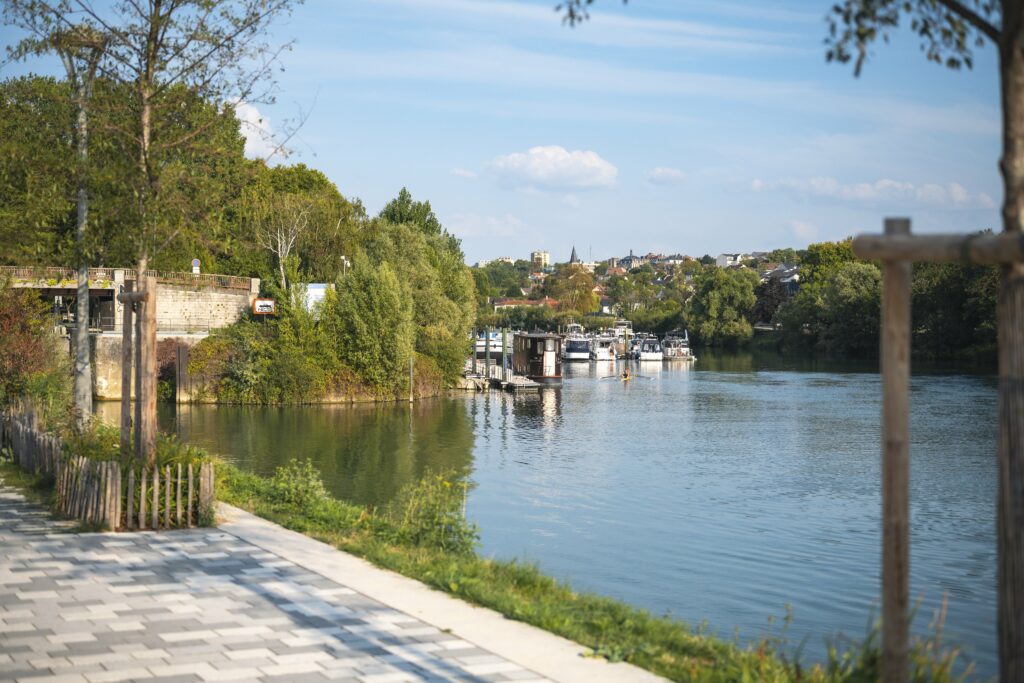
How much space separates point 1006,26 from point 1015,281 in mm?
1291

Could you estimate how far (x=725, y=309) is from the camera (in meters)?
125

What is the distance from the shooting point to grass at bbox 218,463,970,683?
311 inches

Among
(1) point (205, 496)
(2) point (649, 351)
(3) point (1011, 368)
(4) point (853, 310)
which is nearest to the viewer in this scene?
(3) point (1011, 368)

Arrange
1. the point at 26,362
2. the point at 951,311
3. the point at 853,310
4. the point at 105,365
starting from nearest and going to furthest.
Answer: the point at 26,362
the point at 105,365
the point at 951,311
the point at 853,310

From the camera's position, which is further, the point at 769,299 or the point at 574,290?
the point at 574,290

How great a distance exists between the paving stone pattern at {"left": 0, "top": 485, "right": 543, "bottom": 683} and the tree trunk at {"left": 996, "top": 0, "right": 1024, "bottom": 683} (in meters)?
3.84

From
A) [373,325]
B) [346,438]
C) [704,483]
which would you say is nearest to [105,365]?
[373,325]

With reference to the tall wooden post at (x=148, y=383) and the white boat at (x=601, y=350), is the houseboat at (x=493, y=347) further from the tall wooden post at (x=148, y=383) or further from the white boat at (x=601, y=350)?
the tall wooden post at (x=148, y=383)

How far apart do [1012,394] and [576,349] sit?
101499 mm

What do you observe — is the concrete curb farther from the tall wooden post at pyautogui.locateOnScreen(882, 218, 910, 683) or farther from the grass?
the tall wooden post at pyautogui.locateOnScreen(882, 218, 910, 683)

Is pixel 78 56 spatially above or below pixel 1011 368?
above

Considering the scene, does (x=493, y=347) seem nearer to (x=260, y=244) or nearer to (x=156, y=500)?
(x=260, y=244)

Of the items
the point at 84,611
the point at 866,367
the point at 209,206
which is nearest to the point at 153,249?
the point at 209,206

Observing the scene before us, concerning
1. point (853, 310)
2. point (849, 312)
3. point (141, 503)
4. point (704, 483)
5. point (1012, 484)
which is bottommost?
point (704, 483)
